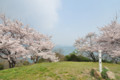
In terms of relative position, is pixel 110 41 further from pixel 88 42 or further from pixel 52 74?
pixel 52 74

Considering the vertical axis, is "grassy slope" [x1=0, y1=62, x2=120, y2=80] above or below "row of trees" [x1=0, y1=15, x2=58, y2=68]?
below

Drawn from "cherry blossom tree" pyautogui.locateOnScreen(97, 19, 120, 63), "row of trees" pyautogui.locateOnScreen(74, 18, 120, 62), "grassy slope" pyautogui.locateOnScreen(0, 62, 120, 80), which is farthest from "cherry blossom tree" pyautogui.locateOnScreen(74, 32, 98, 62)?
"grassy slope" pyautogui.locateOnScreen(0, 62, 120, 80)

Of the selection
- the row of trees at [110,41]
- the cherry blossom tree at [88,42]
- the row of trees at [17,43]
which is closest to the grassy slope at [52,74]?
the row of trees at [17,43]

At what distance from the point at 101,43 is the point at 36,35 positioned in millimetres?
8097

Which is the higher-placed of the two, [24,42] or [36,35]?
[36,35]

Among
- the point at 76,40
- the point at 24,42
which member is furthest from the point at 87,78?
the point at 76,40

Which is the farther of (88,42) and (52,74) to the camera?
(88,42)

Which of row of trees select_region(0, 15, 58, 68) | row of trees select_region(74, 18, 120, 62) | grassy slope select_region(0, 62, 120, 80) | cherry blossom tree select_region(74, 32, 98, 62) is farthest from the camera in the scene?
cherry blossom tree select_region(74, 32, 98, 62)

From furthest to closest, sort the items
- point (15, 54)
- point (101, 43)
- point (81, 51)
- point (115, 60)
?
point (81, 51) < point (101, 43) < point (115, 60) < point (15, 54)

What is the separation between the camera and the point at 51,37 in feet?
36.8

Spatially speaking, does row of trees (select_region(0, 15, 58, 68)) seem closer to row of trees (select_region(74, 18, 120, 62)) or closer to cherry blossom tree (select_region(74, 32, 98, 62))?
cherry blossom tree (select_region(74, 32, 98, 62))

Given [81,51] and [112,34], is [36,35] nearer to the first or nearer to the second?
[81,51]

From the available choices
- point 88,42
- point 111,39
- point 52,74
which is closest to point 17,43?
point 52,74

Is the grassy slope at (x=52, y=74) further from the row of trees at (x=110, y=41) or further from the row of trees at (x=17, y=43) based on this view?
the row of trees at (x=110, y=41)
